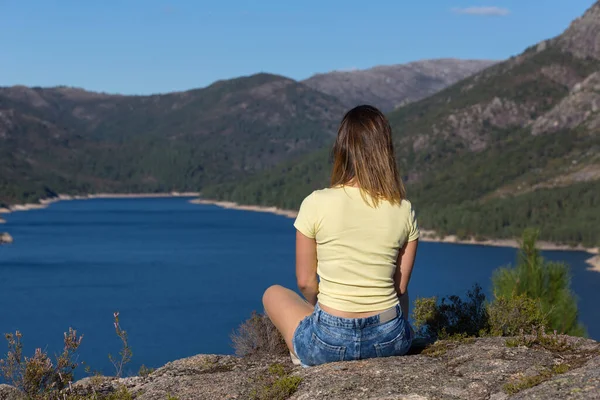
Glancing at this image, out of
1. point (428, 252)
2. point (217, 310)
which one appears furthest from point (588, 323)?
point (428, 252)

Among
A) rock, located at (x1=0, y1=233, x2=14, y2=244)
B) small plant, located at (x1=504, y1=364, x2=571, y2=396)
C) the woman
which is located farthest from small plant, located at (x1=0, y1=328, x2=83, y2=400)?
rock, located at (x1=0, y1=233, x2=14, y2=244)

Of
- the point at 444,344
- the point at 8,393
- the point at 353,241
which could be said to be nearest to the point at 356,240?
the point at 353,241

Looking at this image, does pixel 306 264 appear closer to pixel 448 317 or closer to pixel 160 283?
pixel 448 317

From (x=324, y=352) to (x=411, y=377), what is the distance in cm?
99

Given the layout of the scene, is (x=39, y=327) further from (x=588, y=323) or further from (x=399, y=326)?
(x=399, y=326)

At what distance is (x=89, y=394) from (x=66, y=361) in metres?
0.46

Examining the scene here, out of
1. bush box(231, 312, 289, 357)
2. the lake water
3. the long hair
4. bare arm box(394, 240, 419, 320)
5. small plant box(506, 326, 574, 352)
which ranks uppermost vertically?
the long hair

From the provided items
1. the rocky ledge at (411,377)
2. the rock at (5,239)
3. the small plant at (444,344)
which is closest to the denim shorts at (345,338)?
the rocky ledge at (411,377)

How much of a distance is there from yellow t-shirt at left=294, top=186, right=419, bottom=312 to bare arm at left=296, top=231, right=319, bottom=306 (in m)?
0.07

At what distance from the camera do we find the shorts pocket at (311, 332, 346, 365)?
8.34 meters

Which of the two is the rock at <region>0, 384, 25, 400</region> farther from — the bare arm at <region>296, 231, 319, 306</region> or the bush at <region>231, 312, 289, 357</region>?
the bush at <region>231, 312, 289, 357</region>

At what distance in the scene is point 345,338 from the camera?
27.1 ft

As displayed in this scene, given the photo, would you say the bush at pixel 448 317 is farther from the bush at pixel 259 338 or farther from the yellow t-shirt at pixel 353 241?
the yellow t-shirt at pixel 353 241

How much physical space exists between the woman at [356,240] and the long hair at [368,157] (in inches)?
0.4
